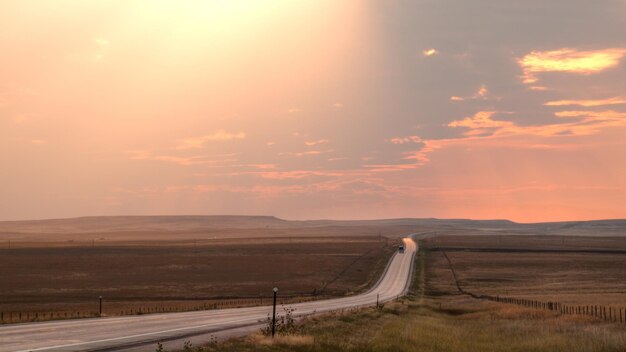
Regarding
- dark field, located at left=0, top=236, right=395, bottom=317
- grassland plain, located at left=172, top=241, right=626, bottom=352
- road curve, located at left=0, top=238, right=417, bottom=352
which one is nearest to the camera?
road curve, located at left=0, top=238, right=417, bottom=352

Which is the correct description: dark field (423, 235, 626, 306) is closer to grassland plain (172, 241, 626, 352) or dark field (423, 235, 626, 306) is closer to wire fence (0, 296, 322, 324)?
grassland plain (172, 241, 626, 352)

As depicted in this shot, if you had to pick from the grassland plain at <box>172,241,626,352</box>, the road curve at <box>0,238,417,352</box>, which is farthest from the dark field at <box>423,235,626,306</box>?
the road curve at <box>0,238,417,352</box>

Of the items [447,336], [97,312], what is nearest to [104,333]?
[447,336]

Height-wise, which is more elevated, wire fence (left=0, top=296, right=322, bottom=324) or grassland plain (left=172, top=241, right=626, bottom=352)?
grassland plain (left=172, top=241, right=626, bottom=352)

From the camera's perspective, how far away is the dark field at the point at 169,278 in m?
83.3

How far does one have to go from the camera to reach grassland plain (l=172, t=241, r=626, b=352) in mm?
28641

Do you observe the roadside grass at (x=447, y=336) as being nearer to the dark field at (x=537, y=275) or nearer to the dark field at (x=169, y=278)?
the dark field at (x=537, y=275)

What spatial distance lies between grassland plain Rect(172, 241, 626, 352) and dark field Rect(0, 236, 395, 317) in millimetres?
26327

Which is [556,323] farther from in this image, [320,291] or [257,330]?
[320,291]

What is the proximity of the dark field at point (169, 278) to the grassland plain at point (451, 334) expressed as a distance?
86.4 ft

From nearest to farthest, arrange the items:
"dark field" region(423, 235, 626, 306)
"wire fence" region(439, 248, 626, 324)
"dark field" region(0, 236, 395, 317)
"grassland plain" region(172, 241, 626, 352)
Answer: "grassland plain" region(172, 241, 626, 352) → "wire fence" region(439, 248, 626, 324) → "dark field" region(423, 235, 626, 306) → "dark field" region(0, 236, 395, 317)

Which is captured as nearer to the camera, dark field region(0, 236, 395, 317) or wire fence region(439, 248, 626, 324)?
wire fence region(439, 248, 626, 324)

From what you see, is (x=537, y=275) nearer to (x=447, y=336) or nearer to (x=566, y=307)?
(x=566, y=307)

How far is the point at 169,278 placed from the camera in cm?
11375
